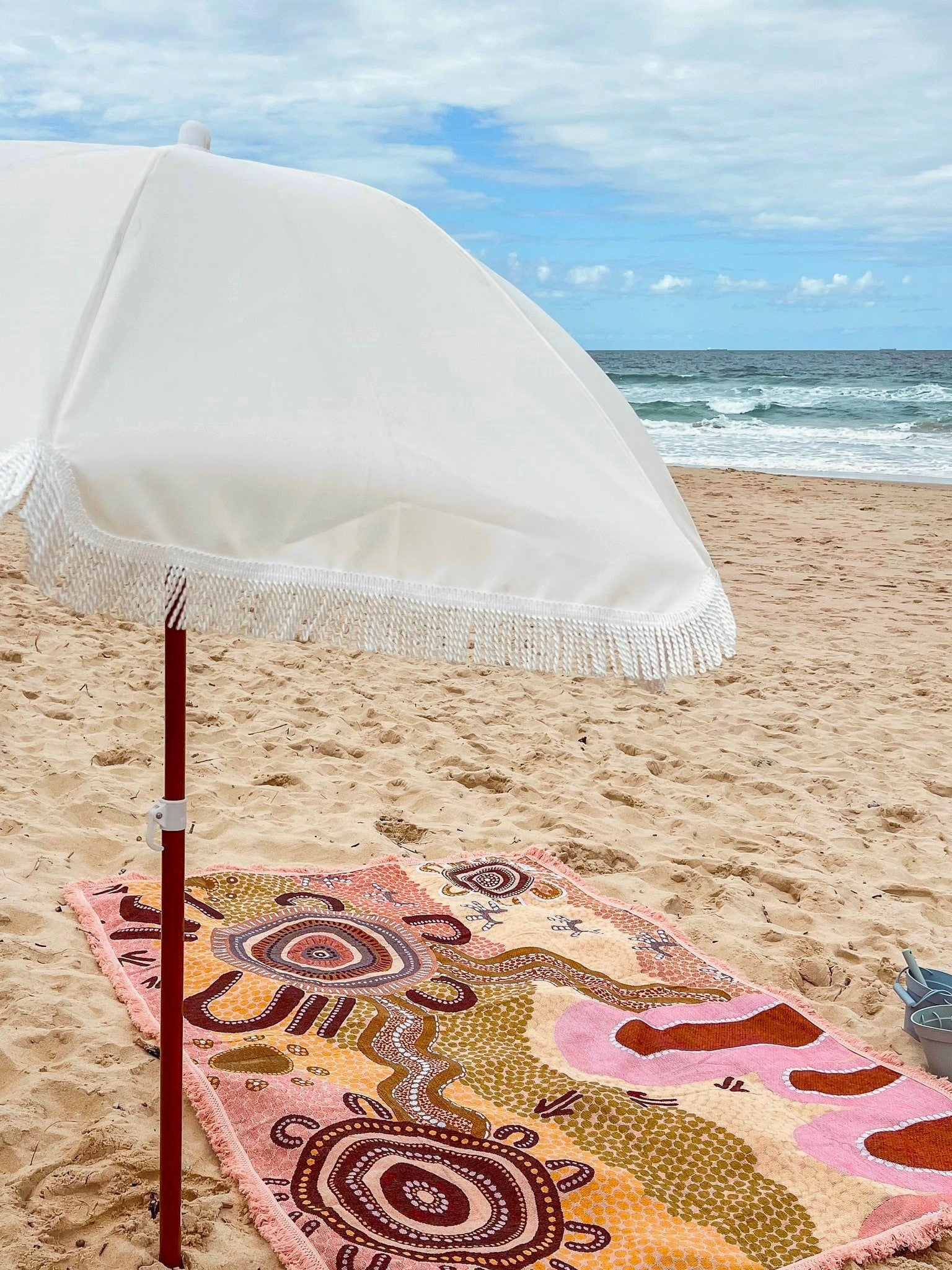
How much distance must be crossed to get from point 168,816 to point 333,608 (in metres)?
0.59

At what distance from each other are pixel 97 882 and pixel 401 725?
1.83m

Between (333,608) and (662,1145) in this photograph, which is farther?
(662,1145)

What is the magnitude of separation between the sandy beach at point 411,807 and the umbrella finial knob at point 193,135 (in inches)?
70.7

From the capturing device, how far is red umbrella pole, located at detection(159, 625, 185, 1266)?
1658mm

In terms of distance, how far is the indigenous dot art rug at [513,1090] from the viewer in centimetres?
205

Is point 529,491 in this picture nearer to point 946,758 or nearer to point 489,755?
point 489,755

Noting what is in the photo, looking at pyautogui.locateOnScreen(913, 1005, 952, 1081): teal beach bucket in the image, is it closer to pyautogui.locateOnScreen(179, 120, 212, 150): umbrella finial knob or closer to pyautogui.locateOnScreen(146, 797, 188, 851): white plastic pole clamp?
Result: pyautogui.locateOnScreen(146, 797, 188, 851): white plastic pole clamp

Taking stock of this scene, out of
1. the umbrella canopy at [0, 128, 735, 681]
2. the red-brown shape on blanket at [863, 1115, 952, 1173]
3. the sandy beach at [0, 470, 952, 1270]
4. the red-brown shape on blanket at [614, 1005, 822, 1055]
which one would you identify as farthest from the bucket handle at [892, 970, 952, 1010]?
the umbrella canopy at [0, 128, 735, 681]

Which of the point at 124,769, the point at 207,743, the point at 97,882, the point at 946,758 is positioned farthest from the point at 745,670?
the point at 97,882

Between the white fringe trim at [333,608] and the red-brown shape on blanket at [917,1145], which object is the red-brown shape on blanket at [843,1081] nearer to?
the red-brown shape on blanket at [917,1145]

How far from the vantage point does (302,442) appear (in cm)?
129

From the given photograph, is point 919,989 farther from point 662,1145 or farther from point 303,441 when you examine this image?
point 303,441

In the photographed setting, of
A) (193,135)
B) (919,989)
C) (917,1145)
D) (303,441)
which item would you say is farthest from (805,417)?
(303,441)

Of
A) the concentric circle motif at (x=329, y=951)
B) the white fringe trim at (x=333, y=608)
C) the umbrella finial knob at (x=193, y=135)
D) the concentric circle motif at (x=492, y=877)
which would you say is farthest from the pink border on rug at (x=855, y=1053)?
the umbrella finial knob at (x=193, y=135)
